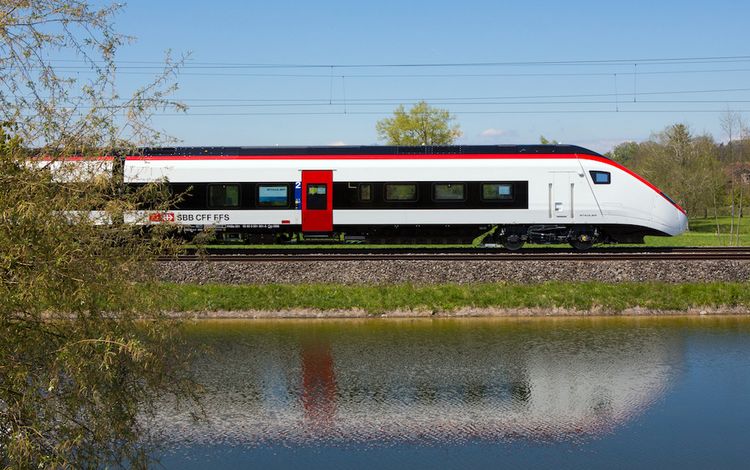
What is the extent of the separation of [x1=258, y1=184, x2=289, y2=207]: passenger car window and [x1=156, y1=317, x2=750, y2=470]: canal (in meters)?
6.37

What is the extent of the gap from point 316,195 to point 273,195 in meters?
1.41

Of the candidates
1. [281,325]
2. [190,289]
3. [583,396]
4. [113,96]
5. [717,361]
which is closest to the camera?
[113,96]

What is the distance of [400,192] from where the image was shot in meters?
25.1

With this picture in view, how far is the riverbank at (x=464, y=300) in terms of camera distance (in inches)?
827

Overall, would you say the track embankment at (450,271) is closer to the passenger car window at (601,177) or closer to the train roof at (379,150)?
the passenger car window at (601,177)

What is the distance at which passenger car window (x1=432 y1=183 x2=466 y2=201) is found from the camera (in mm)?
24953

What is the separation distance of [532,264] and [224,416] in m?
12.4

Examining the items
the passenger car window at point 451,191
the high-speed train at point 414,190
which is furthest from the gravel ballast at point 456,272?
the passenger car window at point 451,191

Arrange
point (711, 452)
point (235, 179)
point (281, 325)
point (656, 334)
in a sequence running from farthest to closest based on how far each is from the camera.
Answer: point (235, 179)
point (281, 325)
point (656, 334)
point (711, 452)

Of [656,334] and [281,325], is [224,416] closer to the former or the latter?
[281,325]

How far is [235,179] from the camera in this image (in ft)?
82.2

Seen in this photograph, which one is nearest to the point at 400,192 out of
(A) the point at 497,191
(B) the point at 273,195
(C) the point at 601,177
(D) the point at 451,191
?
(D) the point at 451,191

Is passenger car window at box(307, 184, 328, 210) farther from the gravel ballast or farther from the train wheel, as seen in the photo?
the train wheel

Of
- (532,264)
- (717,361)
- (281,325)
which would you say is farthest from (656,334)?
(281,325)
